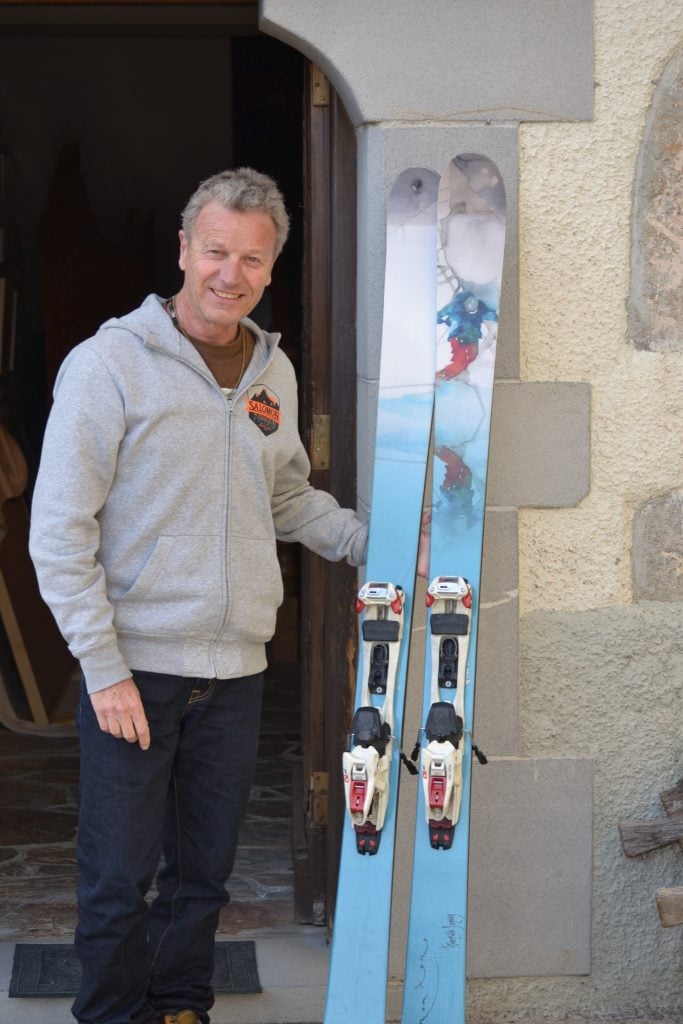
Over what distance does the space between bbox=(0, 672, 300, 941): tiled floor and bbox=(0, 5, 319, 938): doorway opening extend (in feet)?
0.03

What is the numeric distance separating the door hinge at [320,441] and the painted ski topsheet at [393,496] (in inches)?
19.8

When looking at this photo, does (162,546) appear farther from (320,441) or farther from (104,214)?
(104,214)

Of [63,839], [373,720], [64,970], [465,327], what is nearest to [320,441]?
[465,327]

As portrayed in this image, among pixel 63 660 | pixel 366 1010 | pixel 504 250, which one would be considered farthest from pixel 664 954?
pixel 63 660

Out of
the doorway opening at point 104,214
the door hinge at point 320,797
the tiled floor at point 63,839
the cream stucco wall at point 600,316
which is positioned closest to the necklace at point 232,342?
the cream stucco wall at point 600,316

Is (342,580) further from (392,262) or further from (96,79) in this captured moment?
(96,79)

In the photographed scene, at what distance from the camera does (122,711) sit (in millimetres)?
2188

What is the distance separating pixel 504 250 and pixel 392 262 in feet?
0.75

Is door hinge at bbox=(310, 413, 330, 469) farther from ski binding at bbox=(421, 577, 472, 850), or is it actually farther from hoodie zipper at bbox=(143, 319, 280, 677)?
ski binding at bbox=(421, 577, 472, 850)

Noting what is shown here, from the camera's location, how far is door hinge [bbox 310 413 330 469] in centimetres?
297

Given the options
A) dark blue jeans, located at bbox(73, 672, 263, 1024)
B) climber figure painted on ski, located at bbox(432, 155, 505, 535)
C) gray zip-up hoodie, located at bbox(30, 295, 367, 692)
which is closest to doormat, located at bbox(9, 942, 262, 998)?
dark blue jeans, located at bbox(73, 672, 263, 1024)

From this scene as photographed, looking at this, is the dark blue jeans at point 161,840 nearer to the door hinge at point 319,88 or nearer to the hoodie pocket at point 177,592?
the hoodie pocket at point 177,592

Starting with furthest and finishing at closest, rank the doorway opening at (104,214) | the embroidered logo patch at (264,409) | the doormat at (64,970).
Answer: the doorway opening at (104,214) < the doormat at (64,970) < the embroidered logo patch at (264,409)

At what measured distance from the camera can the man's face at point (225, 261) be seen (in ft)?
7.24
